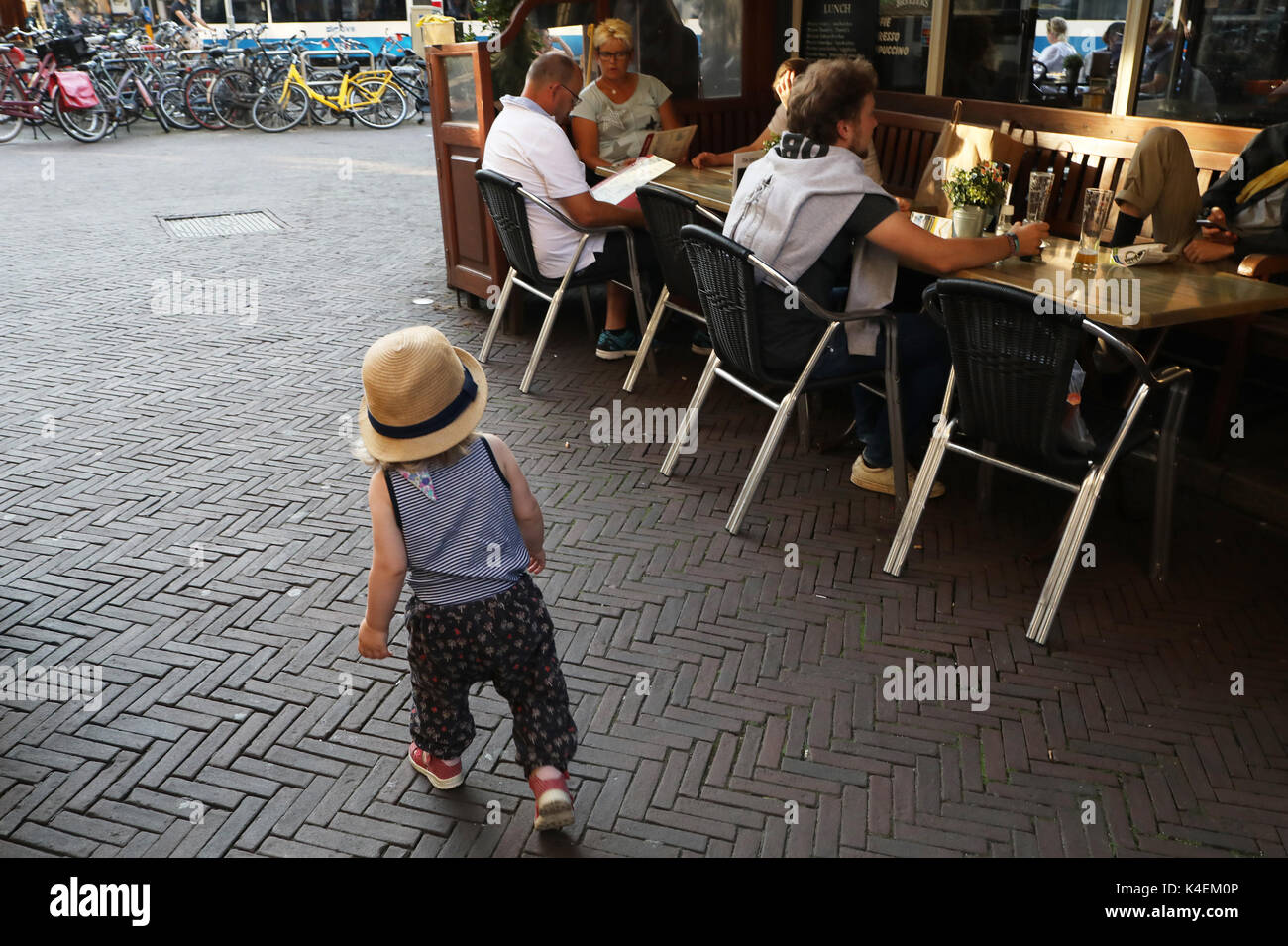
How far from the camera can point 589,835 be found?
257 cm

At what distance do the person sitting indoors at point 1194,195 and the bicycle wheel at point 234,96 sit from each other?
14.3m

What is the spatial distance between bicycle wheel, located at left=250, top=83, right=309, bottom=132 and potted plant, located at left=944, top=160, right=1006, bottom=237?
547 inches

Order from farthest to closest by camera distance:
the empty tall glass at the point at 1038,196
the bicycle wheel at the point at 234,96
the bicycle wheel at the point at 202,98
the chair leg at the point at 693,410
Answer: the bicycle wheel at the point at 234,96 → the bicycle wheel at the point at 202,98 → the chair leg at the point at 693,410 → the empty tall glass at the point at 1038,196

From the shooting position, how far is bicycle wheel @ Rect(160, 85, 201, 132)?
50.2 ft

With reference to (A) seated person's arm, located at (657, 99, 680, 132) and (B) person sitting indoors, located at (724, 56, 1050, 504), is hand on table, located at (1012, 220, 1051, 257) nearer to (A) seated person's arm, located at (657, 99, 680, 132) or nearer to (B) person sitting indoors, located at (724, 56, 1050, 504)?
(B) person sitting indoors, located at (724, 56, 1050, 504)

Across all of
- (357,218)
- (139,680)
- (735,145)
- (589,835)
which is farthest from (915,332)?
(357,218)

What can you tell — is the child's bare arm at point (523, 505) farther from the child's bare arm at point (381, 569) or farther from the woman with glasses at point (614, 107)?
the woman with glasses at point (614, 107)

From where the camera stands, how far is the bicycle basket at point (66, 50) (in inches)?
560

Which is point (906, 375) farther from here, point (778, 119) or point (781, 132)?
point (778, 119)

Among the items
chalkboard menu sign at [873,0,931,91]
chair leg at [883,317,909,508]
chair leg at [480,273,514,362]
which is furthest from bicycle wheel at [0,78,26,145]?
chair leg at [883,317,909,508]

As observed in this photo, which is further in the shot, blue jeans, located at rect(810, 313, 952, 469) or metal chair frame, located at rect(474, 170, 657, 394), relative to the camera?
metal chair frame, located at rect(474, 170, 657, 394)

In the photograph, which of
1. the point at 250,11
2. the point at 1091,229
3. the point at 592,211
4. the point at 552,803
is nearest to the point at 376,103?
the point at 250,11

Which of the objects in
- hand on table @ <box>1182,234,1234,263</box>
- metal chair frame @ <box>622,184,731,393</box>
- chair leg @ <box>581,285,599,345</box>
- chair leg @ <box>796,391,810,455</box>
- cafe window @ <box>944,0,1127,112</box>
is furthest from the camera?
chair leg @ <box>581,285,599,345</box>

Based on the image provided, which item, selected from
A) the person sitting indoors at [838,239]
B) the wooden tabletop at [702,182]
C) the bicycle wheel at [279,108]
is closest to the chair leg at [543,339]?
the wooden tabletop at [702,182]
